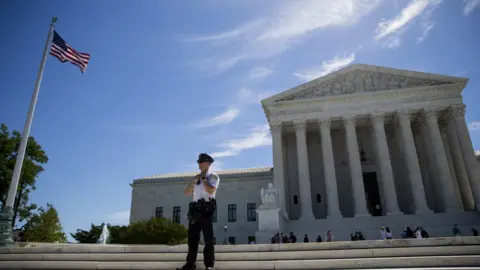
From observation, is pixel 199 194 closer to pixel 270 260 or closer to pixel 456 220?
pixel 270 260

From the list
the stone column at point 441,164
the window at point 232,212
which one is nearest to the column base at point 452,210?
the stone column at point 441,164

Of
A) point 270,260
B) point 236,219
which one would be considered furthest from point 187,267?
point 236,219

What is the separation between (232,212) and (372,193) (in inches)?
Result: 722

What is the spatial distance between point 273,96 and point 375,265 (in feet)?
88.5

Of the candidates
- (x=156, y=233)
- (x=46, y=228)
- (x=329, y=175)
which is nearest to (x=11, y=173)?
(x=46, y=228)

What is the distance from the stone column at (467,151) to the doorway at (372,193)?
818 centimetres

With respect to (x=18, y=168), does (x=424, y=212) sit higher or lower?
lower

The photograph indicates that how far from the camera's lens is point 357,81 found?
33.3 metres

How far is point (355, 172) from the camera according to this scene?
3083cm

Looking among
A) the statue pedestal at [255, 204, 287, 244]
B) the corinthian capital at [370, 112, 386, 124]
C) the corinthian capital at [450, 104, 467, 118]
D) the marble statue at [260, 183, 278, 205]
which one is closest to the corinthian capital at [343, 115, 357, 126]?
the corinthian capital at [370, 112, 386, 124]

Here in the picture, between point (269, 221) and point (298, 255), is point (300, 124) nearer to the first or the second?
point (269, 221)

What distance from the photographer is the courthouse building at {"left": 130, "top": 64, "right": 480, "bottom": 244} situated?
28.7 meters

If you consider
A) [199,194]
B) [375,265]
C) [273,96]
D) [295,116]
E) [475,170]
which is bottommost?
[375,265]

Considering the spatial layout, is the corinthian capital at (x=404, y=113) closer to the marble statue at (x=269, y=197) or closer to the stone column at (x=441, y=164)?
the stone column at (x=441, y=164)
